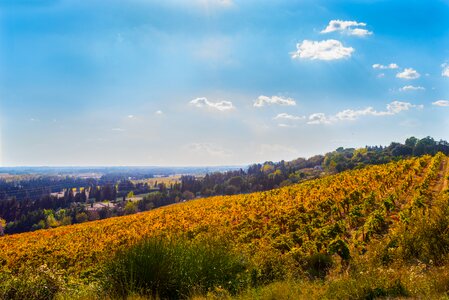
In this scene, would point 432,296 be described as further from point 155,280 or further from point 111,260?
point 111,260

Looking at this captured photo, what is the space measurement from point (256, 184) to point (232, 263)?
123289 mm

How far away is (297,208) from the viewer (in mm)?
22188

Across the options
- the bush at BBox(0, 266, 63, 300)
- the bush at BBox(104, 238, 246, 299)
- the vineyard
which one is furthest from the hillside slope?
the bush at BBox(0, 266, 63, 300)

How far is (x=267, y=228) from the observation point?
63.3 feet

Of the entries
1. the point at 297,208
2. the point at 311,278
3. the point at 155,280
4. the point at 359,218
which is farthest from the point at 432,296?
the point at 297,208

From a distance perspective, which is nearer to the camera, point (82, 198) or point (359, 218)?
point (359, 218)

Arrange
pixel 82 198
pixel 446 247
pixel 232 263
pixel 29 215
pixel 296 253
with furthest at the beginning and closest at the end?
pixel 82 198, pixel 29 215, pixel 296 253, pixel 232 263, pixel 446 247

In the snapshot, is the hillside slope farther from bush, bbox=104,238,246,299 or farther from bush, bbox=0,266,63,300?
bush, bbox=0,266,63,300

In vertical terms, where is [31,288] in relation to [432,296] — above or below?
below

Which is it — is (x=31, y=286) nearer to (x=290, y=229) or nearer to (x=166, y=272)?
(x=166, y=272)

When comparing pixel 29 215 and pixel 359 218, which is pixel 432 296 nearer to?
pixel 359 218

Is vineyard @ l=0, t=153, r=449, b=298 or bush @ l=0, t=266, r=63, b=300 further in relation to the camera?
vineyard @ l=0, t=153, r=449, b=298

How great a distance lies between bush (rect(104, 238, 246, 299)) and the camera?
381 inches

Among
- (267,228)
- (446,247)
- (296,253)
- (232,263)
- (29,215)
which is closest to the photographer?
(446,247)
